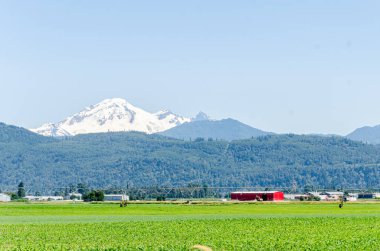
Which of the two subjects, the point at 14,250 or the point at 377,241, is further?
the point at 377,241

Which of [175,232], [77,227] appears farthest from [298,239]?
[77,227]

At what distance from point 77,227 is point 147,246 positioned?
24.1 m

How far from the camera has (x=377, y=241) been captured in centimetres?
5369

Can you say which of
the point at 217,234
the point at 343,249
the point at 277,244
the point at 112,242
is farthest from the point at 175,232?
the point at 343,249

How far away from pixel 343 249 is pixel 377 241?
5.93 m

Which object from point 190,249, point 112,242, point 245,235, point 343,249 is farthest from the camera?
point 245,235

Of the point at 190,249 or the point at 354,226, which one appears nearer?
the point at 190,249

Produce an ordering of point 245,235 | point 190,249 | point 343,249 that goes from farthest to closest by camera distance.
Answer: point 245,235, point 343,249, point 190,249

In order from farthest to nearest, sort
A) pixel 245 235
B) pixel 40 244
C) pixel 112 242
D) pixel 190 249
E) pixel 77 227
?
pixel 77 227 → pixel 245 235 → pixel 112 242 → pixel 40 244 → pixel 190 249

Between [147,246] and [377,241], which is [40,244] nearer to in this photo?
[147,246]

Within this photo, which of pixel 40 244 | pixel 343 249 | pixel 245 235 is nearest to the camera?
pixel 343 249

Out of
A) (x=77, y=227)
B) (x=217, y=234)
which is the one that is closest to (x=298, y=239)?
(x=217, y=234)

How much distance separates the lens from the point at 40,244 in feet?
171

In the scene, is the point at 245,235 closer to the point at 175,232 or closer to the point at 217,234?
the point at 217,234
